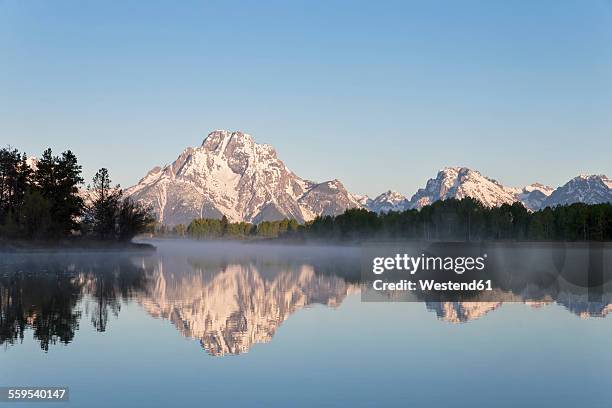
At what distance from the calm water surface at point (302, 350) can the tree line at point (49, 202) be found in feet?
268

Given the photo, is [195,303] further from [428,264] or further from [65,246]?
[65,246]

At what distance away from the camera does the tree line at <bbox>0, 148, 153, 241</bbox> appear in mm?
134500

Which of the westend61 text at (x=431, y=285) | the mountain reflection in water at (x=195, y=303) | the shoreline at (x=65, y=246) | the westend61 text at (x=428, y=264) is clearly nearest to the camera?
the mountain reflection in water at (x=195, y=303)

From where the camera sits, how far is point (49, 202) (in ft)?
447

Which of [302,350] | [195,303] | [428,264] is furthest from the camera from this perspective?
[428,264]

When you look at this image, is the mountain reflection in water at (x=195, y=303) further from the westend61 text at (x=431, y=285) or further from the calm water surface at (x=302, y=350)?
the westend61 text at (x=431, y=285)

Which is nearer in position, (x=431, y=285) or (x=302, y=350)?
(x=302, y=350)

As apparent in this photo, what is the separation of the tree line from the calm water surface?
81.8 meters

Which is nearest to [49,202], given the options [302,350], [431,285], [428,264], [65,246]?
[65,246]

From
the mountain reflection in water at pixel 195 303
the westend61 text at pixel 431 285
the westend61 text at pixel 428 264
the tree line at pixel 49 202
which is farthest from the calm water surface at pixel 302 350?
the tree line at pixel 49 202

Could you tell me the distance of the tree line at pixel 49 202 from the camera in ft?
441

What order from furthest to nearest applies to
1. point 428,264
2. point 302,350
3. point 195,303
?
point 428,264 → point 195,303 → point 302,350

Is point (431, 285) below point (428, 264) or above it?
above

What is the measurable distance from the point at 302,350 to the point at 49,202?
11512 centimetres
